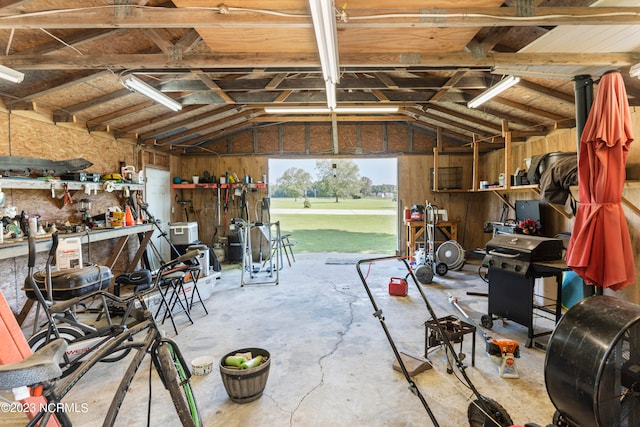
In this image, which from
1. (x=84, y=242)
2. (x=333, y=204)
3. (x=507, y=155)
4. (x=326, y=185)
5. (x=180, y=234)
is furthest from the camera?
(x=333, y=204)

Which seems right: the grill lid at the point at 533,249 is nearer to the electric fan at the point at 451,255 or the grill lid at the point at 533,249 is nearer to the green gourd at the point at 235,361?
the electric fan at the point at 451,255

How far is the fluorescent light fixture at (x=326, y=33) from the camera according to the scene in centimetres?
198

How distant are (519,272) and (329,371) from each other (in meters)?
2.25

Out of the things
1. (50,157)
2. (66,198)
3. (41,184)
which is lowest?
(66,198)

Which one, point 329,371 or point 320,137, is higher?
point 320,137

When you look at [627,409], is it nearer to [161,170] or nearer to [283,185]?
[161,170]

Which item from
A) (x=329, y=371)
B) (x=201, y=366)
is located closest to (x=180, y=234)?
(x=201, y=366)

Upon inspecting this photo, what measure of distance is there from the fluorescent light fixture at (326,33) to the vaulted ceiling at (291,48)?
0.45 feet

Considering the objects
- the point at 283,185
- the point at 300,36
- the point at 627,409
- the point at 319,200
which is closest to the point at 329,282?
the point at 300,36

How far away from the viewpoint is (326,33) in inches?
92.2

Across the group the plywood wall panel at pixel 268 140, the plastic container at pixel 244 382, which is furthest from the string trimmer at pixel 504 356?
the plywood wall panel at pixel 268 140

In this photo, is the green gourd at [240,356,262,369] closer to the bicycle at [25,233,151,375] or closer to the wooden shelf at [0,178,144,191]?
the bicycle at [25,233,151,375]

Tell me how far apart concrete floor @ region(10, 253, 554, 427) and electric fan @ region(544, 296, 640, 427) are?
934 mm

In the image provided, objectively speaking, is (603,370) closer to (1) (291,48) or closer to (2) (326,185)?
(1) (291,48)
